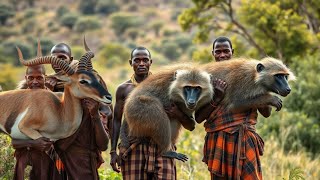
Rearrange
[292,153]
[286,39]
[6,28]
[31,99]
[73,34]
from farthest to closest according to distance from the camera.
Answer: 1. [73,34]
2. [6,28]
3. [286,39]
4. [292,153]
5. [31,99]

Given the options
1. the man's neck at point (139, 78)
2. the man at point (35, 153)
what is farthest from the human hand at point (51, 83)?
the man's neck at point (139, 78)

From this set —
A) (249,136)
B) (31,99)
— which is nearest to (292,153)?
(249,136)

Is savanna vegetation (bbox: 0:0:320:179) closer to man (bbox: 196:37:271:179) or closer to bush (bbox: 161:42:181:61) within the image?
bush (bbox: 161:42:181:61)

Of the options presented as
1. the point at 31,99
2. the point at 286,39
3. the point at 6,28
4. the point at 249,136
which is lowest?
the point at 249,136

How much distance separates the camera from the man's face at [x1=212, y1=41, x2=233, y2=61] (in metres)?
6.00

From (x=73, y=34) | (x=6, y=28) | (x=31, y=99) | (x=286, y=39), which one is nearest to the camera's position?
(x=31, y=99)

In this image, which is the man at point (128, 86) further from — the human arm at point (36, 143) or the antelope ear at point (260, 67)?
the antelope ear at point (260, 67)

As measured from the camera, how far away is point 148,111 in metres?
5.27

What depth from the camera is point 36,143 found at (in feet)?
16.7

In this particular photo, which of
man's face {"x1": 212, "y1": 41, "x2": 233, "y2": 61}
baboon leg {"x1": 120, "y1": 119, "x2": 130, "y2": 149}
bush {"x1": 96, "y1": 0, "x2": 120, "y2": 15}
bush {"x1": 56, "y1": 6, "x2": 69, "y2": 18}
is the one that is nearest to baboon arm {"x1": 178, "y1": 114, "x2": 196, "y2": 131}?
baboon leg {"x1": 120, "y1": 119, "x2": 130, "y2": 149}

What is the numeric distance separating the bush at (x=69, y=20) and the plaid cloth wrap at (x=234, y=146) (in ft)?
145

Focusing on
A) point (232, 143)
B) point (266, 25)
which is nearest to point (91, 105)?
point (232, 143)

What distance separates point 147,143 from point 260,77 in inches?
51.5

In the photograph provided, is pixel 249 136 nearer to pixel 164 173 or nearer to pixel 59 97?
pixel 164 173
